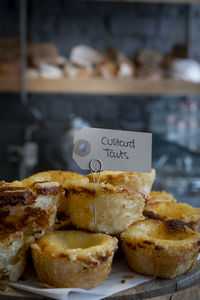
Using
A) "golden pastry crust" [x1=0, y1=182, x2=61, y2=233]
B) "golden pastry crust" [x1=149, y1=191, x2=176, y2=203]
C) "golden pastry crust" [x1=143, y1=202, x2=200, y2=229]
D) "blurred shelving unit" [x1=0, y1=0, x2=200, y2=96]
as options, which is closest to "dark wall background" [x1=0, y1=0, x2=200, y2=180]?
"blurred shelving unit" [x1=0, y1=0, x2=200, y2=96]

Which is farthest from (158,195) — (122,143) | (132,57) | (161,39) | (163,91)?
(161,39)

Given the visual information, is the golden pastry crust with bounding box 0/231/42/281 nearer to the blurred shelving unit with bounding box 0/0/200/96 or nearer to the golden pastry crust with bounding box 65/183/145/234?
the golden pastry crust with bounding box 65/183/145/234

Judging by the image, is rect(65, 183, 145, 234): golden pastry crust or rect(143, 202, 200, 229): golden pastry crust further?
rect(143, 202, 200, 229): golden pastry crust

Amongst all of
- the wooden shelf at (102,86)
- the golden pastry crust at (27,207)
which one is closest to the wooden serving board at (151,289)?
the golden pastry crust at (27,207)

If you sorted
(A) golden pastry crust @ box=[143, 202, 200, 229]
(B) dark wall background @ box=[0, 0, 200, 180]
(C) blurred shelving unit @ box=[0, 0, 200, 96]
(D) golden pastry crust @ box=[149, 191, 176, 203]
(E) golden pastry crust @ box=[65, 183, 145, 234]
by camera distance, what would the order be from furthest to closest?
1. (B) dark wall background @ box=[0, 0, 200, 180]
2. (C) blurred shelving unit @ box=[0, 0, 200, 96]
3. (D) golden pastry crust @ box=[149, 191, 176, 203]
4. (A) golden pastry crust @ box=[143, 202, 200, 229]
5. (E) golden pastry crust @ box=[65, 183, 145, 234]

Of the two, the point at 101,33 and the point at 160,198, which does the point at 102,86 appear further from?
the point at 160,198

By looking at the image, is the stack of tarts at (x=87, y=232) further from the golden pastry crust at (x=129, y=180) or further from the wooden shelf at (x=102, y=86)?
the wooden shelf at (x=102, y=86)

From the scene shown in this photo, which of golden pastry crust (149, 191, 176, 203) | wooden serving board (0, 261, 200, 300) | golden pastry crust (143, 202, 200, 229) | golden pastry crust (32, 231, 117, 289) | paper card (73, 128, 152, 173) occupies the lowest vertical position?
wooden serving board (0, 261, 200, 300)
